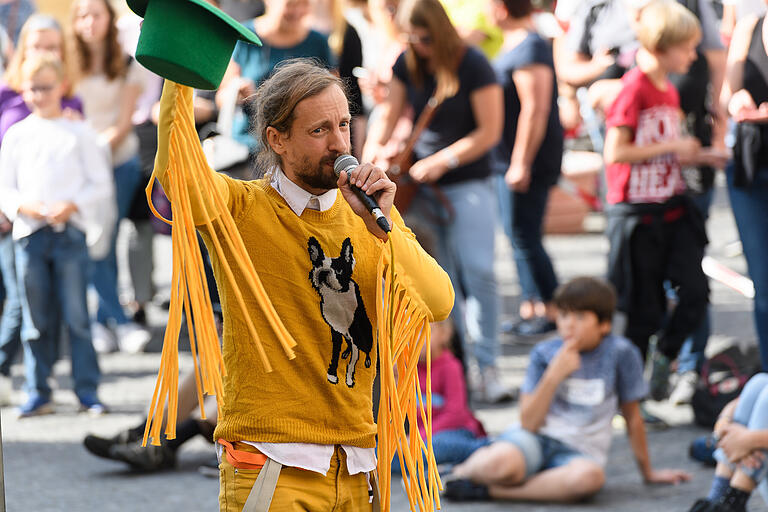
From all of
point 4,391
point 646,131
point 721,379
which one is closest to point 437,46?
point 646,131

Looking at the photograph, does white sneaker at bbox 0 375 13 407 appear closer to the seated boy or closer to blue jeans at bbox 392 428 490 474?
blue jeans at bbox 392 428 490 474

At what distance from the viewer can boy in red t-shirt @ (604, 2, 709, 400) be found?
5711mm

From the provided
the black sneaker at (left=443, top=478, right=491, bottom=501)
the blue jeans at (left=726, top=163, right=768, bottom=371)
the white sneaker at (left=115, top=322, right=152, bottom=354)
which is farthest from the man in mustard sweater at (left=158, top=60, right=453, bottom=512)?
the white sneaker at (left=115, top=322, right=152, bottom=354)

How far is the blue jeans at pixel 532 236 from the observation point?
24.2 feet

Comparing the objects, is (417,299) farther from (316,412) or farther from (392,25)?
(392,25)

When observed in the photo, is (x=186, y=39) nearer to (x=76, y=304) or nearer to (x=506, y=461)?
(x=506, y=461)

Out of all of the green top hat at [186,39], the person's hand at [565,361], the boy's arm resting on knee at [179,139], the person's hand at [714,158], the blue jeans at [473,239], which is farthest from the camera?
the blue jeans at [473,239]

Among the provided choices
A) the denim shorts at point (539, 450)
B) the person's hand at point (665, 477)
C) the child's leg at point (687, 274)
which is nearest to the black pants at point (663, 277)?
the child's leg at point (687, 274)

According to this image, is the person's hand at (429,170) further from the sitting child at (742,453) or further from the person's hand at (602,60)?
the sitting child at (742,453)

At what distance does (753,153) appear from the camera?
5371 mm

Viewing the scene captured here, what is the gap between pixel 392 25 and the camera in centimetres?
652

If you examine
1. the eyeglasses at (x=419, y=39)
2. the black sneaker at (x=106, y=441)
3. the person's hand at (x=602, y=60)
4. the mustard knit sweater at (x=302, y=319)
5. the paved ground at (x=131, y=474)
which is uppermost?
the eyeglasses at (x=419, y=39)

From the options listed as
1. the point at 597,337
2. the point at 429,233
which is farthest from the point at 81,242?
the point at 597,337

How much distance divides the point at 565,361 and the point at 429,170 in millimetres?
1489
